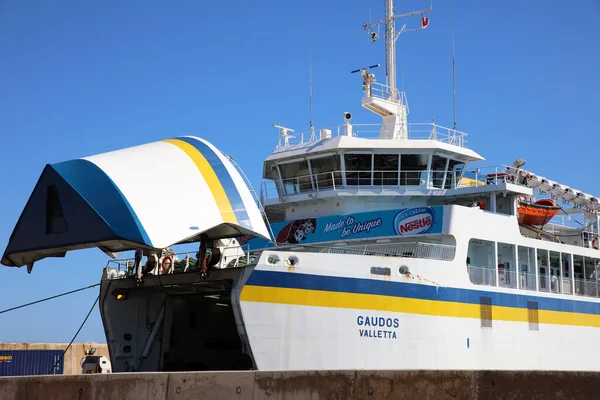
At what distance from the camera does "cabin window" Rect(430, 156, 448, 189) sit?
77.0ft

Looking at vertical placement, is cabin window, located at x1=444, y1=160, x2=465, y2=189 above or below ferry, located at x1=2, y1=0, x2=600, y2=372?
above

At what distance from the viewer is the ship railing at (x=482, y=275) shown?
20547 mm

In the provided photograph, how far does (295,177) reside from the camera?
24312mm

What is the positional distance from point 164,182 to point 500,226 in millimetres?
10850

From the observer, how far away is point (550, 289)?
77.3 feet

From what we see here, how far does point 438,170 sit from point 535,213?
148 inches

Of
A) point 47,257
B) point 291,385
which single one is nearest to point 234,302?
point 47,257

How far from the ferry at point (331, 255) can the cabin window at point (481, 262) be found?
0.06m

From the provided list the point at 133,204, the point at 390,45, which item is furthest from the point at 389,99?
the point at 133,204

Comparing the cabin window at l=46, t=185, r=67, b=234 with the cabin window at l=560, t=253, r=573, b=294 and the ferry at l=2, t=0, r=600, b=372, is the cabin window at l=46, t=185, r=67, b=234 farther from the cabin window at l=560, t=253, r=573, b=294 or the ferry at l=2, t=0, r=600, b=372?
the cabin window at l=560, t=253, r=573, b=294

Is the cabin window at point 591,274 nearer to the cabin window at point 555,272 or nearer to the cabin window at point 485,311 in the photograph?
the cabin window at point 555,272

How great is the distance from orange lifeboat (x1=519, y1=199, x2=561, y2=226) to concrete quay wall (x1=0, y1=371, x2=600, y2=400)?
17.1 m

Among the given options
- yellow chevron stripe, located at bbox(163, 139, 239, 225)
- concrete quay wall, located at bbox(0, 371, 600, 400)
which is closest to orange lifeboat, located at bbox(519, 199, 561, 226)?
yellow chevron stripe, located at bbox(163, 139, 239, 225)

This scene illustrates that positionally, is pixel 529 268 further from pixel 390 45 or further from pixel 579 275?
pixel 390 45
